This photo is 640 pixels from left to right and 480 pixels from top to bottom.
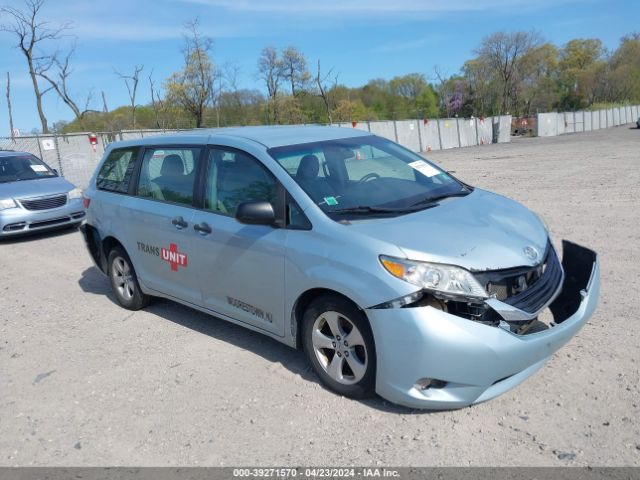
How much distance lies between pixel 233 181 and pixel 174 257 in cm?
97

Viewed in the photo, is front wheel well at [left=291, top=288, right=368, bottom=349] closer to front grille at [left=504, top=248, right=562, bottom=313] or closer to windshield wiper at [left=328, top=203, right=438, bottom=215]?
windshield wiper at [left=328, top=203, right=438, bottom=215]

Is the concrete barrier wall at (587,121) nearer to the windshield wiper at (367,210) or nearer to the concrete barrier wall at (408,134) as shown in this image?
the concrete barrier wall at (408,134)

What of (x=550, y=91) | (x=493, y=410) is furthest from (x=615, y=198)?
(x=550, y=91)

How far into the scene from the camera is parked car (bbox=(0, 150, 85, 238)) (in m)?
9.37

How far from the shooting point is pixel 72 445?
3.33 m

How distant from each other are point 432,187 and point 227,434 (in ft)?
7.92

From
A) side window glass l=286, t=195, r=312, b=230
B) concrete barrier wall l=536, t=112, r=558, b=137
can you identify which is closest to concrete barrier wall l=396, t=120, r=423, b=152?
concrete barrier wall l=536, t=112, r=558, b=137

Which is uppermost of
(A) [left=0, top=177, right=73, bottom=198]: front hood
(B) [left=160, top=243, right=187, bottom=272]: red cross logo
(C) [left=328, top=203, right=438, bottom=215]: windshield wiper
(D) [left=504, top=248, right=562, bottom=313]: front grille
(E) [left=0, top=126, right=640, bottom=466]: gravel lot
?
(A) [left=0, top=177, right=73, bottom=198]: front hood

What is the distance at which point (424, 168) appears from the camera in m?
4.63

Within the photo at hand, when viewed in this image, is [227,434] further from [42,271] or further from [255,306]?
[42,271]

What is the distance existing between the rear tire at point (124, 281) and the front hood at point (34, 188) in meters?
4.78

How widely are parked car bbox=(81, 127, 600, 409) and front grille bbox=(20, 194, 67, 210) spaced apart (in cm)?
527

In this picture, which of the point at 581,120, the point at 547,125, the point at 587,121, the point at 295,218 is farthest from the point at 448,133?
the point at 295,218

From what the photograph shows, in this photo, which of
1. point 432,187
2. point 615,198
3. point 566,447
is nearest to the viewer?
point 566,447
